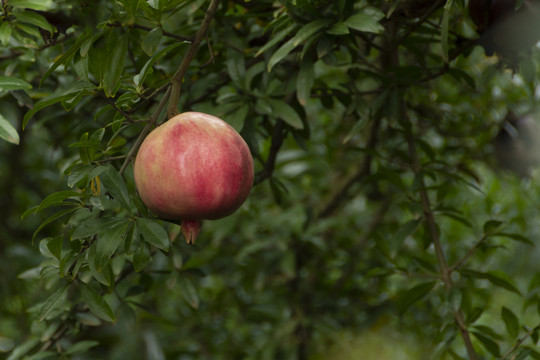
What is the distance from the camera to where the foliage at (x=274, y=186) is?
97 cm

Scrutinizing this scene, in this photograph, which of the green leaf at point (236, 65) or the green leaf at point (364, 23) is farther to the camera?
the green leaf at point (236, 65)

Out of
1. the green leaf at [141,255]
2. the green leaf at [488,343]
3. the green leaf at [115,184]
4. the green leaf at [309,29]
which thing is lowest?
the green leaf at [488,343]

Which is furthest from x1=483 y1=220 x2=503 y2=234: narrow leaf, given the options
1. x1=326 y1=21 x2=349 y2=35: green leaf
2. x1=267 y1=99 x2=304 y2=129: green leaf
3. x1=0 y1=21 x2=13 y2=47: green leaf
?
x1=0 y1=21 x2=13 y2=47: green leaf

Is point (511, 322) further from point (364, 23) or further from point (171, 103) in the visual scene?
point (171, 103)

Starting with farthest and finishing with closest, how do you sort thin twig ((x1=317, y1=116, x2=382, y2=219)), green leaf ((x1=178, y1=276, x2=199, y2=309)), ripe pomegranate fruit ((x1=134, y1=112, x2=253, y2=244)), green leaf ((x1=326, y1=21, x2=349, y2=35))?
thin twig ((x1=317, y1=116, x2=382, y2=219))
green leaf ((x1=178, y1=276, x2=199, y2=309))
green leaf ((x1=326, y1=21, x2=349, y2=35))
ripe pomegranate fruit ((x1=134, y1=112, x2=253, y2=244))

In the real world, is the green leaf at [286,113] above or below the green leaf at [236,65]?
below

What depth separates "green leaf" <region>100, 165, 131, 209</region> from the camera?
2.96 ft

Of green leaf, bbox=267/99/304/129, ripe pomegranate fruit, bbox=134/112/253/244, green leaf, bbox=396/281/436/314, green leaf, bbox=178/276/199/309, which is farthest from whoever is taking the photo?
green leaf, bbox=178/276/199/309

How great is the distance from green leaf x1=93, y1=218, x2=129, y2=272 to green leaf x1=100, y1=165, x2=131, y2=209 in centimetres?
5

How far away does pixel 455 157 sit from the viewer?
2266mm

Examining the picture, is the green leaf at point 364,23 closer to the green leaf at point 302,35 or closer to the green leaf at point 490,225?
the green leaf at point 302,35

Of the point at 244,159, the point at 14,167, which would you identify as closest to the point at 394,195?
the point at 244,159

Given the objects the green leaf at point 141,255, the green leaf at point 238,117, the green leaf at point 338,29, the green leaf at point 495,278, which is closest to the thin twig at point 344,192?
the green leaf at point 495,278

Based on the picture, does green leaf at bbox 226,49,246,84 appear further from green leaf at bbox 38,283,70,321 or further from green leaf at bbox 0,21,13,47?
green leaf at bbox 38,283,70,321
